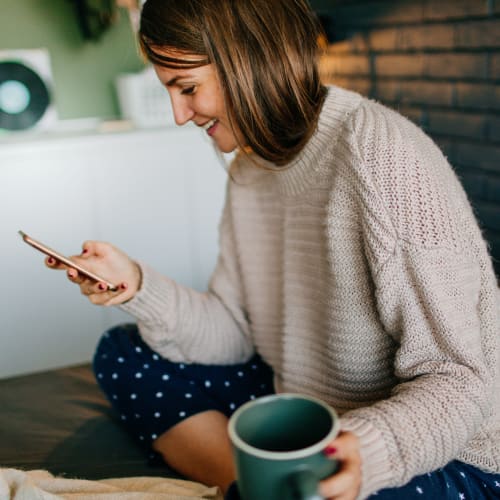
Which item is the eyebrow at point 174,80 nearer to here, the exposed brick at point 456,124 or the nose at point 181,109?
the nose at point 181,109

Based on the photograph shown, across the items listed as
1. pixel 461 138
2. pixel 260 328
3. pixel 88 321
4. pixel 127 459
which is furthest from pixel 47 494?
pixel 461 138

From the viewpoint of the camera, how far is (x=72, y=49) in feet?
6.91

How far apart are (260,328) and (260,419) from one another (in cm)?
63

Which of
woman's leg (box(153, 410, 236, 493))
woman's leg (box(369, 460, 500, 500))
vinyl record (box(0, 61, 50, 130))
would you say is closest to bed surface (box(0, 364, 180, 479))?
woman's leg (box(153, 410, 236, 493))

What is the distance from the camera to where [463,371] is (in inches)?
27.6

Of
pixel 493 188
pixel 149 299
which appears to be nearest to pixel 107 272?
pixel 149 299

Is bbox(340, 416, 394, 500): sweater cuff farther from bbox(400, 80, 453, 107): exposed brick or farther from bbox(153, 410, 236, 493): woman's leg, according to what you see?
bbox(400, 80, 453, 107): exposed brick

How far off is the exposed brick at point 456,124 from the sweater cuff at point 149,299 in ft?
3.09

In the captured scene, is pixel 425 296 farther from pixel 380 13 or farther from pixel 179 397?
pixel 380 13

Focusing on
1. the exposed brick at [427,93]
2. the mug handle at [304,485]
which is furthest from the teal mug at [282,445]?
the exposed brick at [427,93]

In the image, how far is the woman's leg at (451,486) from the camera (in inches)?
28.2

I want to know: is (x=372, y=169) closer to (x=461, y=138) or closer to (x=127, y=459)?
(x=127, y=459)

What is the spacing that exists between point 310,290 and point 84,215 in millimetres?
1013

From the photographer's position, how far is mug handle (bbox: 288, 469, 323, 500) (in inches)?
17.3
